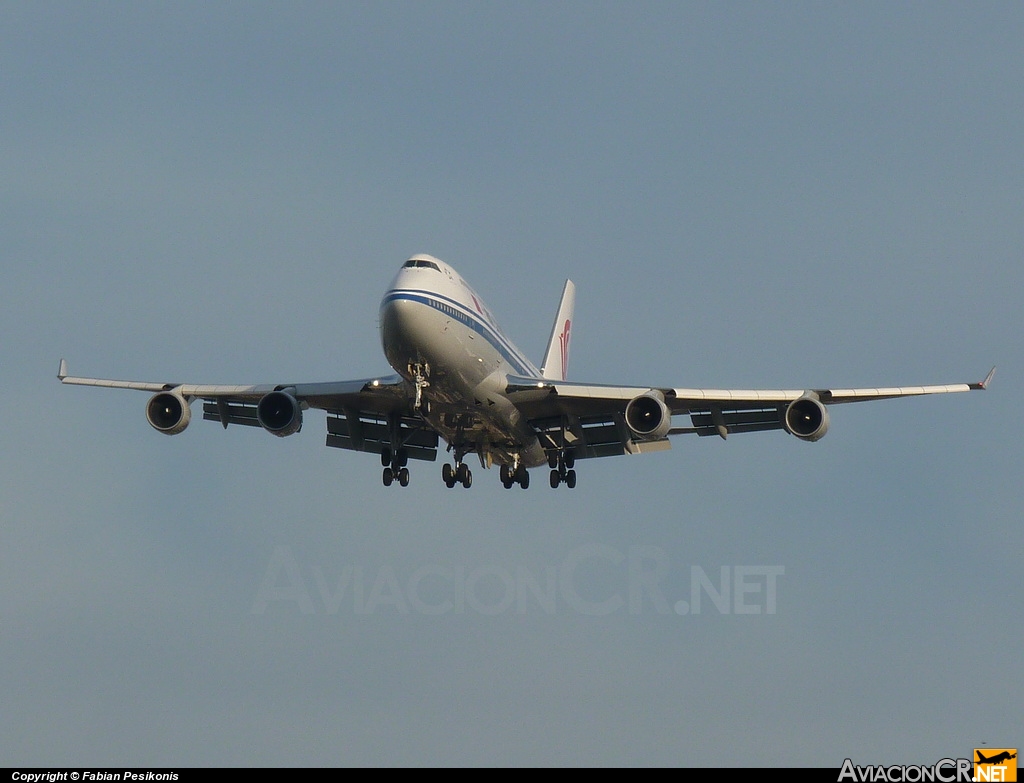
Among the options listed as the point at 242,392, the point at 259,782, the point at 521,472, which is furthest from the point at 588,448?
the point at 259,782

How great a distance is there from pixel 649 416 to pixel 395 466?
9.33 m

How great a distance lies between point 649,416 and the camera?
45188 millimetres

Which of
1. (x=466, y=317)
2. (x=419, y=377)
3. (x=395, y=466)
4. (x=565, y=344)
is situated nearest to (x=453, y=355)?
(x=419, y=377)

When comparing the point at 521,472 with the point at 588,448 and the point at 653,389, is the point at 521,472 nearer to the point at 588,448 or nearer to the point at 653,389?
the point at 588,448

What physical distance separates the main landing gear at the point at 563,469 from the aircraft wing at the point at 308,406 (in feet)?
12.8

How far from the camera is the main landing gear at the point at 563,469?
5075 centimetres

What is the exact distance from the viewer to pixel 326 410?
49.9 m

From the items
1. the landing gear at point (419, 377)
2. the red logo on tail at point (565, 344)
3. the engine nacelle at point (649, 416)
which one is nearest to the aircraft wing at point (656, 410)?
the engine nacelle at point (649, 416)

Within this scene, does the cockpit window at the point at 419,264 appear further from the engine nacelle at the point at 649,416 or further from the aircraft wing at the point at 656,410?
the engine nacelle at the point at 649,416

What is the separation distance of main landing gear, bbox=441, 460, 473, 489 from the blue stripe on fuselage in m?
3.63

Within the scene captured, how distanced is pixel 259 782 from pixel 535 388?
55.5 feet

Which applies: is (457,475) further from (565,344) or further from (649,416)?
(565,344)

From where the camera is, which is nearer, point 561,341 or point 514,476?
point 514,476

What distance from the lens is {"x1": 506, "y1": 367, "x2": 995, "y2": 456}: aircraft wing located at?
148 feet
